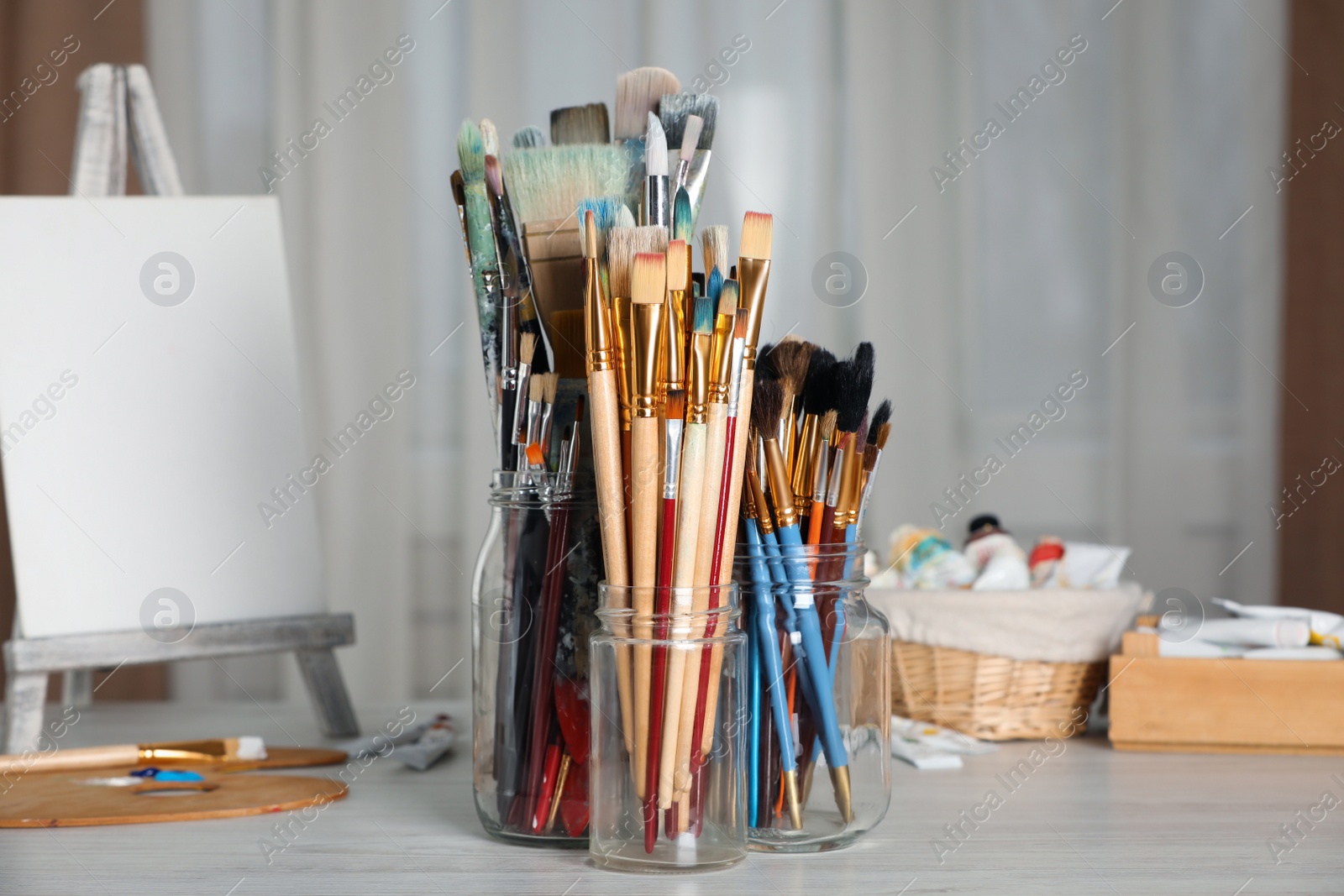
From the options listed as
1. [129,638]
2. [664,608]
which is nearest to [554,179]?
[664,608]

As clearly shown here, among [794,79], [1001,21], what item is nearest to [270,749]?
[794,79]

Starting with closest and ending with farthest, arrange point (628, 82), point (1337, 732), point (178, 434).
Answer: point (628, 82)
point (1337, 732)
point (178, 434)

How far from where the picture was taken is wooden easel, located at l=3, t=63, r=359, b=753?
2.86 feet

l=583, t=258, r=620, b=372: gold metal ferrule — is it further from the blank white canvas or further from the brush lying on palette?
the blank white canvas

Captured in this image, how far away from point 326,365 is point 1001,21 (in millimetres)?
1319

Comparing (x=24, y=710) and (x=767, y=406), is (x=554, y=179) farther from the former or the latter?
(x=24, y=710)

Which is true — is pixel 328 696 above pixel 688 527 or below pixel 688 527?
below

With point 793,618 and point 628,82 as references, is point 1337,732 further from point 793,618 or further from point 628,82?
point 628,82

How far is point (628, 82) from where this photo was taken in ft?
2.20

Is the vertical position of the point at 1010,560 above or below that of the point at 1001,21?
below

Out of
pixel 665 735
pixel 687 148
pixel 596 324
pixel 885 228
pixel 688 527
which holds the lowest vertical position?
pixel 665 735

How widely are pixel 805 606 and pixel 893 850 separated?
0.46 ft

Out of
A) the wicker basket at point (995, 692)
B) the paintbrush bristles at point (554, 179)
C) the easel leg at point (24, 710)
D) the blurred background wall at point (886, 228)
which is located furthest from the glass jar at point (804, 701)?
the blurred background wall at point (886, 228)

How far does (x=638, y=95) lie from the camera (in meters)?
0.67
